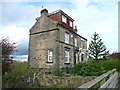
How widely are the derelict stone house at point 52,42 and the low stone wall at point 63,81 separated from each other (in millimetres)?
7459

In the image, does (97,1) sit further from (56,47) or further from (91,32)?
(91,32)

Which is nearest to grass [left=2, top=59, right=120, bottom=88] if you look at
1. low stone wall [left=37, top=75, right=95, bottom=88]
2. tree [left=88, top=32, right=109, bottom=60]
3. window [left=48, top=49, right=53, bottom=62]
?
low stone wall [left=37, top=75, right=95, bottom=88]

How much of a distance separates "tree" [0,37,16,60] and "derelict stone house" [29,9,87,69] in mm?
13450

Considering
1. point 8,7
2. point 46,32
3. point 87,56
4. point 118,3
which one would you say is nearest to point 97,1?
point 118,3

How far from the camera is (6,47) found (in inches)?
338

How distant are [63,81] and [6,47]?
6.67 meters

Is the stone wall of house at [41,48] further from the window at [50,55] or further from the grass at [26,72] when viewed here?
the grass at [26,72]

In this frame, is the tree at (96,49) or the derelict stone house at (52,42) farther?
the tree at (96,49)

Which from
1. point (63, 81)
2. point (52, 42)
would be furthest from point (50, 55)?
point (63, 81)

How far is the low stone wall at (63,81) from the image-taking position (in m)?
13.0

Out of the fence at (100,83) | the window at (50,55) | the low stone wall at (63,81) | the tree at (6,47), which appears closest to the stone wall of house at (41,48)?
the window at (50,55)

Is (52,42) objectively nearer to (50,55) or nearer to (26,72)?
(50,55)

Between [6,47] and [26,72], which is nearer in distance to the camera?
[6,47]

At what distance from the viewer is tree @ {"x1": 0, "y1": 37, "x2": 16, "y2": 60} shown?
27.7 feet
